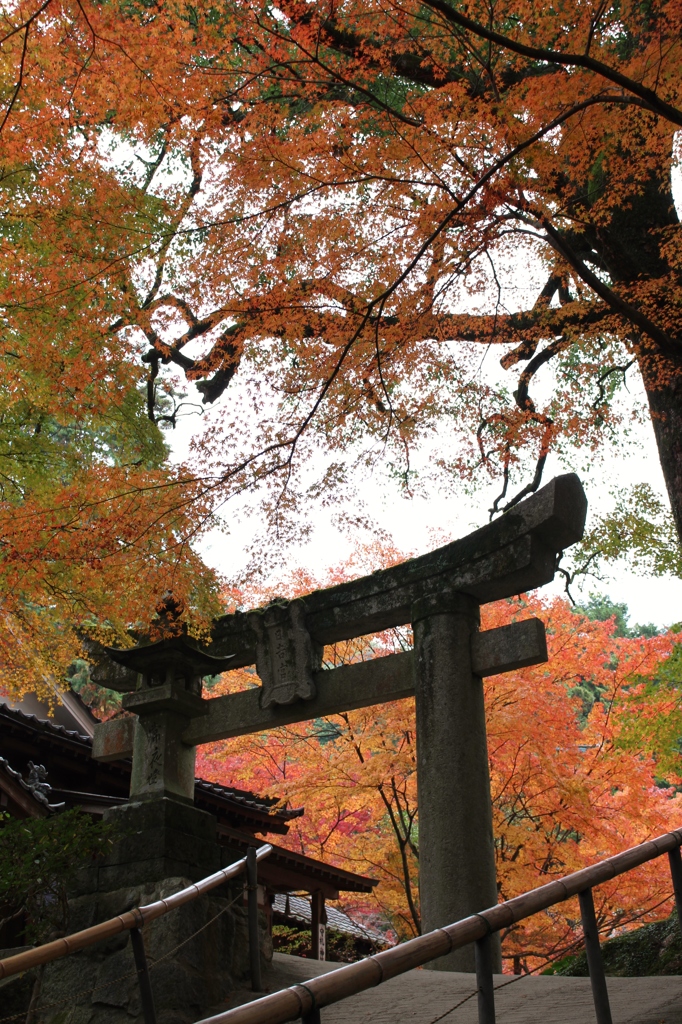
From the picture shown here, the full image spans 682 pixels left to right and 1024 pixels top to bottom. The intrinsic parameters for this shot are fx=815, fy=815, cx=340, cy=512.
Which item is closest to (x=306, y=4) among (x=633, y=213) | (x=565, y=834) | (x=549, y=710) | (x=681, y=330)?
(x=633, y=213)

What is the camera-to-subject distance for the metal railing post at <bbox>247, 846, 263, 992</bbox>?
5.90m

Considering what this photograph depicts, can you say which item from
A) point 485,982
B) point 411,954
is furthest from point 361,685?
point 411,954

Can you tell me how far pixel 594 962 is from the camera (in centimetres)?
323

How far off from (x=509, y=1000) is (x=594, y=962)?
1731 mm

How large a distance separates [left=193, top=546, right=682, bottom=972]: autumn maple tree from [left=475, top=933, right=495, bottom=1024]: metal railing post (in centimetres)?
749

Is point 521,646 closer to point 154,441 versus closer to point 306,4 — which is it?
point 154,441

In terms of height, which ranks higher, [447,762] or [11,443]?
[11,443]

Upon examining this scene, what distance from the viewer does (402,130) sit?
22.1ft

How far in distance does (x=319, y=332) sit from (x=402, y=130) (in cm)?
210

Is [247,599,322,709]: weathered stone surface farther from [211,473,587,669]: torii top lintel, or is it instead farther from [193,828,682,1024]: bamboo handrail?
[193,828,682,1024]: bamboo handrail

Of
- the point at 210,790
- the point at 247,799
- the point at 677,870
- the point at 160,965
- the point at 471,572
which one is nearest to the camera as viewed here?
the point at 677,870

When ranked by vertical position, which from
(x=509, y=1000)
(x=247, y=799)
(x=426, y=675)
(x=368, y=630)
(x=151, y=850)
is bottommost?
(x=509, y=1000)

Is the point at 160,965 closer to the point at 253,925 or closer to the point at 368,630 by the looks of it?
the point at 253,925

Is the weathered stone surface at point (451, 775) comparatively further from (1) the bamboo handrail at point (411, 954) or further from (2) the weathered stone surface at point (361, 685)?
(1) the bamboo handrail at point (411, 954)
